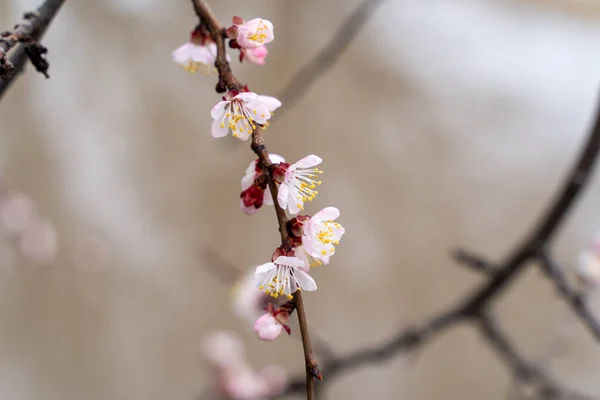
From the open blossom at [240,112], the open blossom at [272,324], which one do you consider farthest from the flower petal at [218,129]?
the open blossom at [272,324]

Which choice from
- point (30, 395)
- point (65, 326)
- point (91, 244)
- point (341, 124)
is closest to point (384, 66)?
point (341, 124)

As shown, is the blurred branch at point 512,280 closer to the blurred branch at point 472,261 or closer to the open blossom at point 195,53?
the blurred branch at point 472,261

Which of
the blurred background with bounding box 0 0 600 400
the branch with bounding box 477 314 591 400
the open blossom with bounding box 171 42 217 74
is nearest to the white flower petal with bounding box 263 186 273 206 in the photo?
the open blossom with bounding box 171 42 217 74

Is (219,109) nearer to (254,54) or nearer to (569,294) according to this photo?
(254,54)

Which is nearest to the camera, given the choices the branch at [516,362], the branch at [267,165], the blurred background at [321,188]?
the branch at [267,165]

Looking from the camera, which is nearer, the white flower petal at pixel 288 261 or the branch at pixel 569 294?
the white flower petal at pixel 288 261

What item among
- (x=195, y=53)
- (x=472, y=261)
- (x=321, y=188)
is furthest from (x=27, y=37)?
(x=321, y=188)
